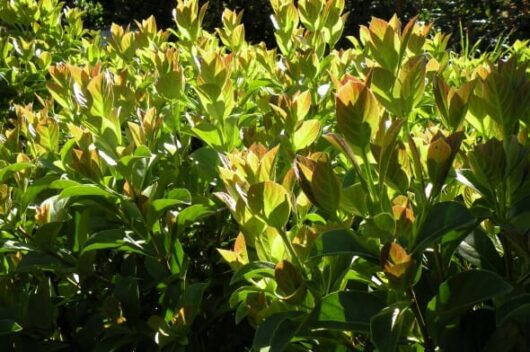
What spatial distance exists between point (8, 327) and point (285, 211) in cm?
75

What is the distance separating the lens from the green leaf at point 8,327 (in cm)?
157

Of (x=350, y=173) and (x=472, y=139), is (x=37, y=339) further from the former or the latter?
(x=472, y=139)

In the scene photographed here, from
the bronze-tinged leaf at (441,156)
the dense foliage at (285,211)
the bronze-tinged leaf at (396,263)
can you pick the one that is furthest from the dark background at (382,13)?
the bronze-tinged leaf at (396,263)

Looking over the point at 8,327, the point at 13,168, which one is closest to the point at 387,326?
the point at 8,327

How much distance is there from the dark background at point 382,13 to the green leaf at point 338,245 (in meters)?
6.63

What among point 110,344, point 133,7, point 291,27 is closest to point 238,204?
point 110,344

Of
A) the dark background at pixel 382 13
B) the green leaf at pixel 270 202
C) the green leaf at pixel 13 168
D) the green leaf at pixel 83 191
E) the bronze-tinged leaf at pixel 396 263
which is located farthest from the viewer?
the dark background at pixel 382 13

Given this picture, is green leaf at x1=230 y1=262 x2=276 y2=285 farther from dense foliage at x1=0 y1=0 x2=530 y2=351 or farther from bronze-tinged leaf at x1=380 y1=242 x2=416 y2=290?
bronze-tinged leaf at x1=380 y1=242 x2=416 y2=290

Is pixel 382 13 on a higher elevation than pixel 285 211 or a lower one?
lower

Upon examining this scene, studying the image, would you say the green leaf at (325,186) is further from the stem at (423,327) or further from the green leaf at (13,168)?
the green leaf at (13,168)

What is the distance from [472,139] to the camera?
A: 5.92 ft

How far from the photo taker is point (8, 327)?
157 centimetres

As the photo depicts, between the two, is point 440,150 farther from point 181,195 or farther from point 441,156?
point 181,195

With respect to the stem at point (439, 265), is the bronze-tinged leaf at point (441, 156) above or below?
above
